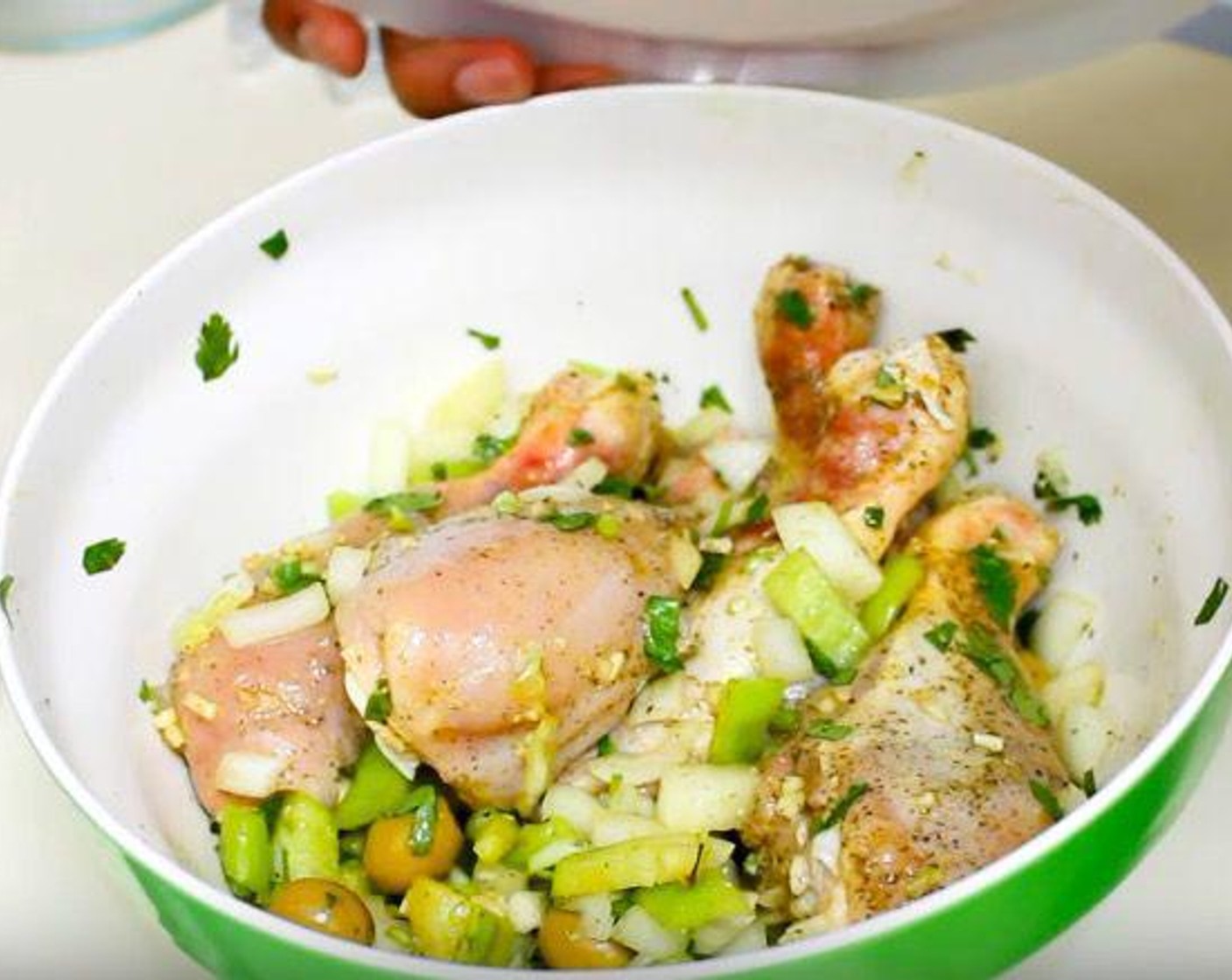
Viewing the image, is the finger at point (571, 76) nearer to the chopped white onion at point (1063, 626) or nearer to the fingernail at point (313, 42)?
the fingernail at point (313, 42)

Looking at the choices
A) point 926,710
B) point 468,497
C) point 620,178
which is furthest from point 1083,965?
point 620,178

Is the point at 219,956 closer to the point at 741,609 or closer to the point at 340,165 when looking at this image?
the point at 741,609

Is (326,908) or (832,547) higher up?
(832,547)

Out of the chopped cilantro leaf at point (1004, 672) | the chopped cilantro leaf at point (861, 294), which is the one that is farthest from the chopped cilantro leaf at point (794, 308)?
the chopped cilantro leaf at point (1004, 672)

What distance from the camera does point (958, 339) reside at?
1.27m

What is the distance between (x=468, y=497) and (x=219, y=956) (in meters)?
0.41

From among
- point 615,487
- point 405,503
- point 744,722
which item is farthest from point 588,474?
point 744,722

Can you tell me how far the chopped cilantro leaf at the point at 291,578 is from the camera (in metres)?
1.18

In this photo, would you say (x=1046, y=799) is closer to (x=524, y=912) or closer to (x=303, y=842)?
(x=524, y=912)

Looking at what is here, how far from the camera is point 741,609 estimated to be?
114cm

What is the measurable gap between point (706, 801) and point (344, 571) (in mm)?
274

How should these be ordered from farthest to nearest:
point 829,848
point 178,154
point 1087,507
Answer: point 178,154 → point 1087,507 → point 829,848

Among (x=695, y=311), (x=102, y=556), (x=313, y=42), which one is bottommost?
(x=102, y=556)

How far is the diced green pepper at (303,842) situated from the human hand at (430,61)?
0.53 m
